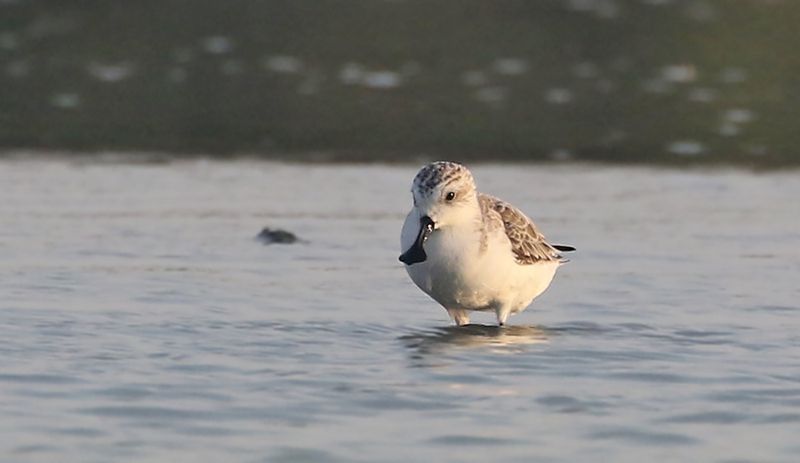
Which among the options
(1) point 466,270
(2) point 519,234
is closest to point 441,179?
(1) point 466,270

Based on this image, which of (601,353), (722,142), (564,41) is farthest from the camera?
(564,41)

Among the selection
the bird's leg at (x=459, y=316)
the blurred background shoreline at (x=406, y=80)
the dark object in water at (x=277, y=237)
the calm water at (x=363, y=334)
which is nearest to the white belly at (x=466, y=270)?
the bird's leg at (x=459, y=316)

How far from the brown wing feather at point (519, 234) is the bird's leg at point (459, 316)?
517mm

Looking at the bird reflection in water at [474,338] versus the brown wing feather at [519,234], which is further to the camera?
the brown wing feather at [519,234]

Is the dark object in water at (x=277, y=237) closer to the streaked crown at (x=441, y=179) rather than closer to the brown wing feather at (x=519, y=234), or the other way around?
the brown wing feather at (x=519, y=234)

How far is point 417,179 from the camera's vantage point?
11797 mm

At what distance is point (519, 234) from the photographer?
12422mm

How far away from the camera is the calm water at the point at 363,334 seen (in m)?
8.69

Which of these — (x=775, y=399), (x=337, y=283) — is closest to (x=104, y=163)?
(x=337, y=283)

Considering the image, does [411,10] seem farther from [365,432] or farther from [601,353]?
[365,432]

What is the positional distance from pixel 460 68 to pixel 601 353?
17.6 metres

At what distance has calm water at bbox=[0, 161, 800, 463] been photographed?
869cm

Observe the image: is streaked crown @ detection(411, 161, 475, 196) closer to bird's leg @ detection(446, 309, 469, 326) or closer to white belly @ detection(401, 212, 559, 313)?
white belly @ detection(401, 212, 559, 313)

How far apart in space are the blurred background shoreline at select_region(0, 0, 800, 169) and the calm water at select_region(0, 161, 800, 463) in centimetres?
362
